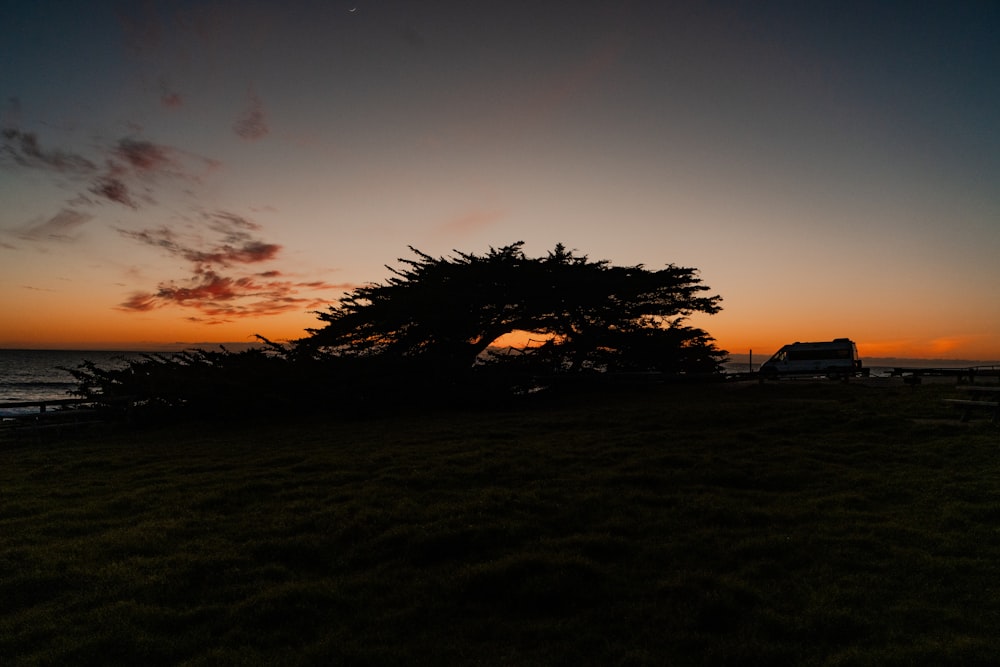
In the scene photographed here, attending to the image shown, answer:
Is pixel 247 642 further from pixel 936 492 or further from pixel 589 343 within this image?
pixel 589 343

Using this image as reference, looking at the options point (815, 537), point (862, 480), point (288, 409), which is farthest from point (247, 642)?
point (288, 409)

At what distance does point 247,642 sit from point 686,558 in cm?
575

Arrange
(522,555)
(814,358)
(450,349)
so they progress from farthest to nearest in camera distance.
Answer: (814,358) < (450,349) < (522,555)

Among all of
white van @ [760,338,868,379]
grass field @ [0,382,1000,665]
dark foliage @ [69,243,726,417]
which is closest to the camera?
grass field @ [0,382,1000,665]

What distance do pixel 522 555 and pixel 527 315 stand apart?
2622 cm

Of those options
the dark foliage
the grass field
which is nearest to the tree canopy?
the dark foliage

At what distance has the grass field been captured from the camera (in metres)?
6.15

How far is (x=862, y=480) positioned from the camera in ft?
39.4

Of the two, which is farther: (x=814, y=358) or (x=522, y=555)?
(x=814, y=358)

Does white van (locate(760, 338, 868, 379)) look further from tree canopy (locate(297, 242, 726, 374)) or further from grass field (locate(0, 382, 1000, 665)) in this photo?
grass field (locate(0, 382, 1000, 665))

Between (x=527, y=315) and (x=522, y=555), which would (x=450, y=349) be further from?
(x=522, y=555)

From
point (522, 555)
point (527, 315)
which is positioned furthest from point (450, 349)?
point (522, 555)

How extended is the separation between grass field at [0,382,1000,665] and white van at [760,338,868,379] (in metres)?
24.0

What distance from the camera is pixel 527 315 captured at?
33969 millimetres
